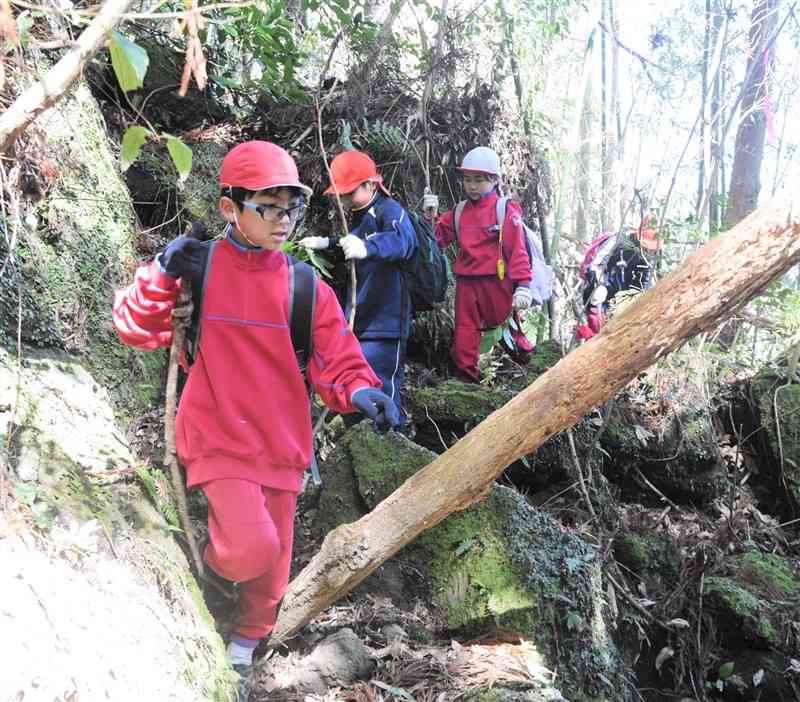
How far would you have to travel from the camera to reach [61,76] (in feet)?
7.09

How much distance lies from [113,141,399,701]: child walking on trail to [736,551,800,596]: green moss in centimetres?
413

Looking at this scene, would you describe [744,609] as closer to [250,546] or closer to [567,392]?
[567,392]

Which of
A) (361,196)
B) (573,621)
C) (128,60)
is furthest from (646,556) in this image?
(128,60)

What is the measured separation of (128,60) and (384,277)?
13.3 feet

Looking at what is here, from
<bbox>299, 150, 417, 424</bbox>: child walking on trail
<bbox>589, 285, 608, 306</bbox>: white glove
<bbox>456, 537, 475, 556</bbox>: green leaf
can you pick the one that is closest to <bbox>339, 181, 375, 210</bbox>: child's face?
<bbox>299, 150, 417, 424</bbox>: child walking on trail

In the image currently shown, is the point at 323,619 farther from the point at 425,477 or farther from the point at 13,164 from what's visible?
the point at 13,164

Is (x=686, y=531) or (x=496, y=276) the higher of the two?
(x=496, y=276)

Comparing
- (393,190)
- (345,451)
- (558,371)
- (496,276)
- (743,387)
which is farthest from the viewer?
(393,190)

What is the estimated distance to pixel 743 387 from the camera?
24.3 ft

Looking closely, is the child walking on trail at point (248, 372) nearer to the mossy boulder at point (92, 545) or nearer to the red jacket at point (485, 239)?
the mossy boulder at point (92, 545)

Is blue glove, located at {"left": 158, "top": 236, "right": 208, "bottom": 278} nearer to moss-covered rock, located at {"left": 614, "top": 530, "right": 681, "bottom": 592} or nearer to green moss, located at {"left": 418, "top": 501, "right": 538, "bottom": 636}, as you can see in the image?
green moss, located at {"left": 418, "top": 501, "right": 538, "bottom": 636}

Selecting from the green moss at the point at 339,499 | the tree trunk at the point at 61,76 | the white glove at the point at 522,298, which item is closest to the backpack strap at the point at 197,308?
the tree trunk at the point at 61,76

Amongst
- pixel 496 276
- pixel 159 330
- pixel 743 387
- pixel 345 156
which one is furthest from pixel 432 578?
pixel 743 387

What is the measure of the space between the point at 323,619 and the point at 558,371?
1.98 metres
